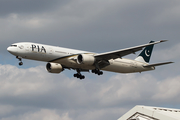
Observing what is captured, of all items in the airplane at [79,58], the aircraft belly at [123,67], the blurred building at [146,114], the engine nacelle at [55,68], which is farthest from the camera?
the engine nacelle at [55,68]

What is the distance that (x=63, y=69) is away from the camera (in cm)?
5422

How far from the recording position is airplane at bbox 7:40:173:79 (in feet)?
147

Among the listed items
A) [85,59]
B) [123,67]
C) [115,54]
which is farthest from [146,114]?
[123,67]

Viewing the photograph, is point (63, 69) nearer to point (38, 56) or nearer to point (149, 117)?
point (38, 56)

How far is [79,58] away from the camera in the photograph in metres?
47.6

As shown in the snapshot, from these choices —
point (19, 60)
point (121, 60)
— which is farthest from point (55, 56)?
point (121, 60)

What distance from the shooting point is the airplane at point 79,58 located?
147 feet

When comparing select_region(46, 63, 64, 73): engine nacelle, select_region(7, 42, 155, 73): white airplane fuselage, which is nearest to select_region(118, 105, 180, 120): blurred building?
select_region(7, 42, 155, 73): white airplane fuselage

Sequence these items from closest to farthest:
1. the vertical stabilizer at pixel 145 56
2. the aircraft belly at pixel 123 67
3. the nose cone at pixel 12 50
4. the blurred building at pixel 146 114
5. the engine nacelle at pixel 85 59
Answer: the blurred building at pixel 146 114 → the nose cone at pixel 12 50 → the engine nacelle at pixel 85 59 → the aircraft belly at pixel 123 67 → the vertical stabilizer at pixel 145 56

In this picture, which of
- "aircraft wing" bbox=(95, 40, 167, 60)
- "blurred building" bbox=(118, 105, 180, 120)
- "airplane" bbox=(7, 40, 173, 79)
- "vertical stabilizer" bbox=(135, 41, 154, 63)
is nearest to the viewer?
"blurred building" bbox=(118, 105, 180, 120)

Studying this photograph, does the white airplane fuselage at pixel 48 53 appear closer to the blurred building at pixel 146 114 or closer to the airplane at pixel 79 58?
the airplane at pixel 79 58

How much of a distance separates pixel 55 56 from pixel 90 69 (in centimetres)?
794

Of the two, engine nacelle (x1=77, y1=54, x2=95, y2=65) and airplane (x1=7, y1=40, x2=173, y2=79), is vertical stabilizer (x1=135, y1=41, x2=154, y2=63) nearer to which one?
airplane (x1=7, y1=40, x2=173, y2=79)

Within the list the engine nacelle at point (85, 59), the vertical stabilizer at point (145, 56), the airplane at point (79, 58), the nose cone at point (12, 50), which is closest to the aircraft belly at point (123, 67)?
the airplane at point (79, 58)
